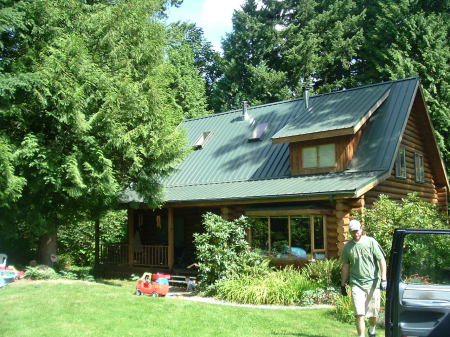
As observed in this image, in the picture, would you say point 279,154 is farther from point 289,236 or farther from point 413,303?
point 413,303

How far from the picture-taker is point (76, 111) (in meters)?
13.0

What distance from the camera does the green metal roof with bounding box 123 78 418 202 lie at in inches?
595

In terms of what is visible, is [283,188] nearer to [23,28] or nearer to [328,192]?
[328,192]

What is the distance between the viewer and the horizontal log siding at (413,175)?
16.5 meters

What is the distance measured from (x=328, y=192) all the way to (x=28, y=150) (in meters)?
8.15

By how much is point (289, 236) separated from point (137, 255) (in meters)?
7.18

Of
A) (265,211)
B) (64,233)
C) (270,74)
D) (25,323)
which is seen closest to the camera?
(25,323)

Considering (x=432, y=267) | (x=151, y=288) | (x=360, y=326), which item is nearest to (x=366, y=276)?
(x=360, y=326)

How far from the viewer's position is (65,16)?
46.6 feet

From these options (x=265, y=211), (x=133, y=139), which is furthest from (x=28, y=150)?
(x=265, y=211)

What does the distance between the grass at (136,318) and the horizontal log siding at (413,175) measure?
669cm

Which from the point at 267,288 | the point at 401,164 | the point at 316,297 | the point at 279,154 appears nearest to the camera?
the point at 316,297

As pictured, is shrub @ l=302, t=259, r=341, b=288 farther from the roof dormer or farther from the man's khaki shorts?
the man's khaki shorts

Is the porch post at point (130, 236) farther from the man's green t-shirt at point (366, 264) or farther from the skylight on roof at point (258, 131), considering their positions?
the man's green t-shirt at point (366, 264)
